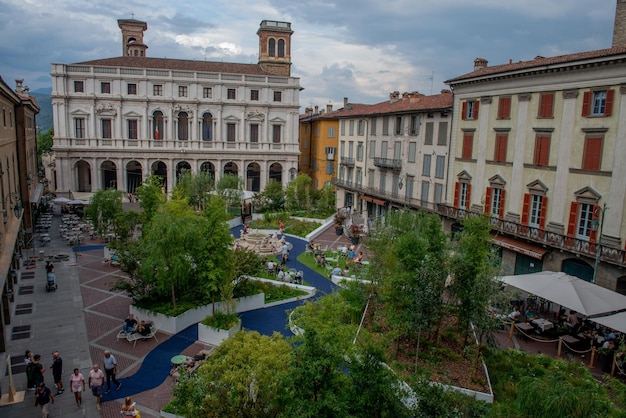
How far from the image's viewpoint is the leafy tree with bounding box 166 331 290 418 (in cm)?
898

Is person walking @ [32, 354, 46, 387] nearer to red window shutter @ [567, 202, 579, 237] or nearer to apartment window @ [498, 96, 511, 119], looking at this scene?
red window shutter @ [567, 202, 579, 237]

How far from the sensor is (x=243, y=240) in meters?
35.2

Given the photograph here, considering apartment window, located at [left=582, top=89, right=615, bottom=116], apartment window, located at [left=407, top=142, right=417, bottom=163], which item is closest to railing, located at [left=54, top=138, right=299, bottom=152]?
apartment window, located at [left=407, top=142, right=417, bottom=163]

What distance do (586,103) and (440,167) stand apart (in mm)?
12525

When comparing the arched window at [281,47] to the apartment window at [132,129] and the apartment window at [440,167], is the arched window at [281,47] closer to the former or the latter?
the apartment window at [132,129]

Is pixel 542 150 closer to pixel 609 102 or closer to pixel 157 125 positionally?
pixel 609 102

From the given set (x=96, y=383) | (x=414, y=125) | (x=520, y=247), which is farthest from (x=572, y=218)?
(x=96, y=383)

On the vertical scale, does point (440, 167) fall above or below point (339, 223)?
above

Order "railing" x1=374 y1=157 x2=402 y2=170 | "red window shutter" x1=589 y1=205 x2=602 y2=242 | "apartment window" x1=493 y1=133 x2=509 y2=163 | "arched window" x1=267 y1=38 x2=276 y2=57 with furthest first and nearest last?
"arched window" x1=267 y1=38 x2=276 y2=57 < "railing" x1=374 y1=157 x2=402 y2=170 < "apartment window" x1=493 y1=133 x2=509 y2=163 < "red window shutter" x1=589 y1=205 x2=602 y2=242

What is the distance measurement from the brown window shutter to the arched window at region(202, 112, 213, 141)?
42.7 meters

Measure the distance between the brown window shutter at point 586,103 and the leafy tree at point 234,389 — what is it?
68.2 ft

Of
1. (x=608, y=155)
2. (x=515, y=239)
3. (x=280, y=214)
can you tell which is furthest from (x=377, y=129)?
(x=608, y=155)

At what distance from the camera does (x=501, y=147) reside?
28453 mm

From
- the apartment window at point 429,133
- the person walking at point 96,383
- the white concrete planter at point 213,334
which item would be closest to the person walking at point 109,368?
the person walking at point 96,383
